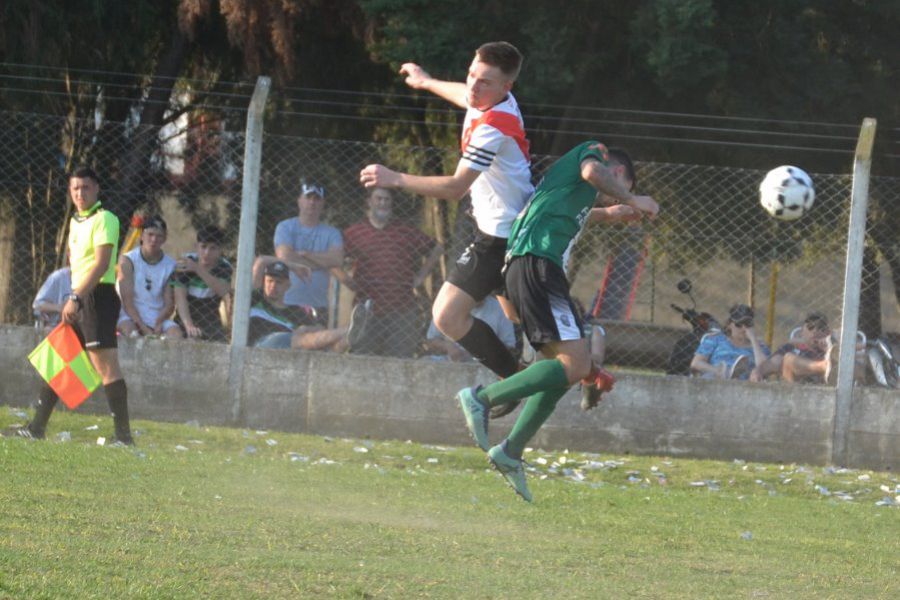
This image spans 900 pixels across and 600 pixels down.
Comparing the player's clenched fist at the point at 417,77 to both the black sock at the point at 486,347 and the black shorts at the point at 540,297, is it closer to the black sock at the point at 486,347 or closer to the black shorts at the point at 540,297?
the black shorts at the point at 540,297

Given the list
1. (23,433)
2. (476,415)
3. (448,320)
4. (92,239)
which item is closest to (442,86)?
(448,320)

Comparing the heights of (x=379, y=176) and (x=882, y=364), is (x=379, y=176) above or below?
above

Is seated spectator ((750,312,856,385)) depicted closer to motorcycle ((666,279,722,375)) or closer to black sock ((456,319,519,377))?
motorcycle ((666,279,722,375))

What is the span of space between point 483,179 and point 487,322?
4936mm

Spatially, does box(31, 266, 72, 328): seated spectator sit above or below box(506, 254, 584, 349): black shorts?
below

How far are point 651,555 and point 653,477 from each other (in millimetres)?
4058

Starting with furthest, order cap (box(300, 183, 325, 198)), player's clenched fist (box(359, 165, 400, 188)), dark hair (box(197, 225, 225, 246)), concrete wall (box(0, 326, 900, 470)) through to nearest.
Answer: dark hair (box(197, 225, 225, 246))
cap (box(300, 183, 325, 198))
concrete wall (box(0, 326, 900, 470))
player's clenched fist (box(359, 165, 400, 188))

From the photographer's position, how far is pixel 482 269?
7.67m

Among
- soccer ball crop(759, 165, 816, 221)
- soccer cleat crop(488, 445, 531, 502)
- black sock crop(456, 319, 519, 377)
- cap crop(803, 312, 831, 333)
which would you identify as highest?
soccer ball crop(759, 165, 816, 221)

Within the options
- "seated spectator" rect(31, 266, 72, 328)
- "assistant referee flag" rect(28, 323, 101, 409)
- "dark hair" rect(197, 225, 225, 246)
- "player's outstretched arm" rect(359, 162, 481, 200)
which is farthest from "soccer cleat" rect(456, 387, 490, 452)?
"seated spectator" rect(31, 266, 72, 328)

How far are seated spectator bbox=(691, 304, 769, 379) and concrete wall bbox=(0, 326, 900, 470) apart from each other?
22.1 inches

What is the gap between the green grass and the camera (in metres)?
5.60

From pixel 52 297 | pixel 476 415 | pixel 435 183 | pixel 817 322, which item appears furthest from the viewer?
pixel 52 297

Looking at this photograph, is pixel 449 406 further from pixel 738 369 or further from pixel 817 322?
pixel 817 322
